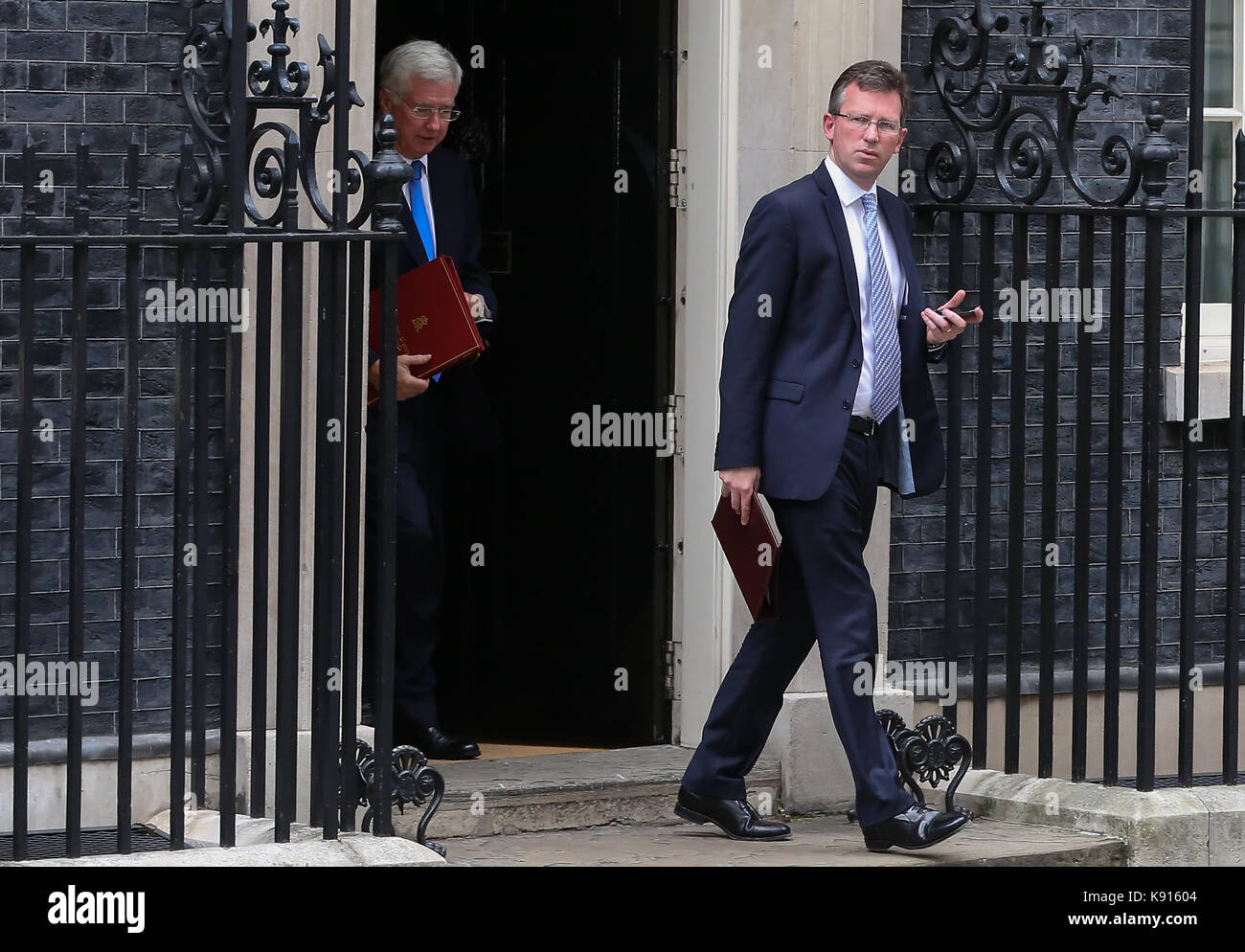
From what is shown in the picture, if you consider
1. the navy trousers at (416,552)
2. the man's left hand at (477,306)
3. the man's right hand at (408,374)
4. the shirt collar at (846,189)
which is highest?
the shirt collar at (846,189)

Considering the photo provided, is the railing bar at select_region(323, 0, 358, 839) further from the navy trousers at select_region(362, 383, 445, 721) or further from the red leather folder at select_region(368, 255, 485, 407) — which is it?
the navy trousers at select_region(362, 383, 445, 721)

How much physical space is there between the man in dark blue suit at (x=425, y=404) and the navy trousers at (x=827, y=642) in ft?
4.01

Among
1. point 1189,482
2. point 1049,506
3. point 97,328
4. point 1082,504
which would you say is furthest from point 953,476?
point 97,328

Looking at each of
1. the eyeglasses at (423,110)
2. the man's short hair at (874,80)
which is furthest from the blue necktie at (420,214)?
the man's short hair at (874,80)

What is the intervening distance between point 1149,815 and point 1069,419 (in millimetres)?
1642

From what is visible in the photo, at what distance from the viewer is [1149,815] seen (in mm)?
6465

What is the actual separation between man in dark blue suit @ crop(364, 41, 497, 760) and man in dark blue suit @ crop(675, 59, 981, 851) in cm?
121

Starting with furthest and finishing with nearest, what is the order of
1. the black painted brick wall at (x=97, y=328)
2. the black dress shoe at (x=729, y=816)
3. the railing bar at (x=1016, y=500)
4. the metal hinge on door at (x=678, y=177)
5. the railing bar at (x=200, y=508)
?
1. the metal hinge on door at (x=678, y=177)
2. the railing bar at (x=1016, y=500)
3. the black dress shoe at (x=729, y=816)
4. the black painted brick wall at (x=97, y=328)
5. the railing bar at (x=200, y=508)

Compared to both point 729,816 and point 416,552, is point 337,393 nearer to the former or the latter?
point 416,552

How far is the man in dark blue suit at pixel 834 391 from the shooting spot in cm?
601

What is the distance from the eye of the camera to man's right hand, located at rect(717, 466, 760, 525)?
6.06 meters

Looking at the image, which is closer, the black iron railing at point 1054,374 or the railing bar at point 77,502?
the railing bar at point 77,502

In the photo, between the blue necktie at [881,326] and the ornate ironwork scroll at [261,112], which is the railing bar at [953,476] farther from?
the ornate ironwork scroll at [261,112]

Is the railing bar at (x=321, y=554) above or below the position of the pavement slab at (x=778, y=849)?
above
